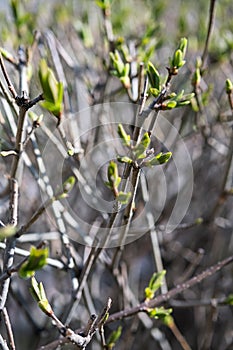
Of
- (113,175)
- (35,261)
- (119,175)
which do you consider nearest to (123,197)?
(113,175)

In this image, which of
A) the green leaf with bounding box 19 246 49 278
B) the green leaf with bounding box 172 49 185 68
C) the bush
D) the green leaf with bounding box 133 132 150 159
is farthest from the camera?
the bush

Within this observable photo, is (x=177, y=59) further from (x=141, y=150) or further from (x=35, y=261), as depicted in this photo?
(x=35, y=261)

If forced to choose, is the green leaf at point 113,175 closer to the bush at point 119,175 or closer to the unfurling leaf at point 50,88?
the bush at point 119,175

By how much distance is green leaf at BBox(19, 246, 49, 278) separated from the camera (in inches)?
26.9

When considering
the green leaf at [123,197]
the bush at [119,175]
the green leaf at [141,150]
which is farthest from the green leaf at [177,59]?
the green leaf at [123,197]

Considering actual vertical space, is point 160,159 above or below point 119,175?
above

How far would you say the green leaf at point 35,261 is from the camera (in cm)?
68

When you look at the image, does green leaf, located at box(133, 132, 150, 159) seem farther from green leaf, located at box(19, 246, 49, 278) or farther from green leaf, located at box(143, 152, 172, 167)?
green leaf, located at box(19, 246, 49, 278)

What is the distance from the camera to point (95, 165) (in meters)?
1.72

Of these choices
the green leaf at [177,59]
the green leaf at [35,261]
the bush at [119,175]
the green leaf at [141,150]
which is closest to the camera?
the green leaf at [35,261]

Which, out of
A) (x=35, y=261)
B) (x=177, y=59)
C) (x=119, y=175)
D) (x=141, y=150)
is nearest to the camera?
(x=35, y=261)

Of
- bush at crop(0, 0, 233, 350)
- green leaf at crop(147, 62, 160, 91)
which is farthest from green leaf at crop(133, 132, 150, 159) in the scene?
green leaf at crop(147, 62, 160, 91)

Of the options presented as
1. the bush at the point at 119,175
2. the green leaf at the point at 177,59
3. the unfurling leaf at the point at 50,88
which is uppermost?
the unfurling leaf at the point at 50,88

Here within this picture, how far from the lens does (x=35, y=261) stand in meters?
0.69
